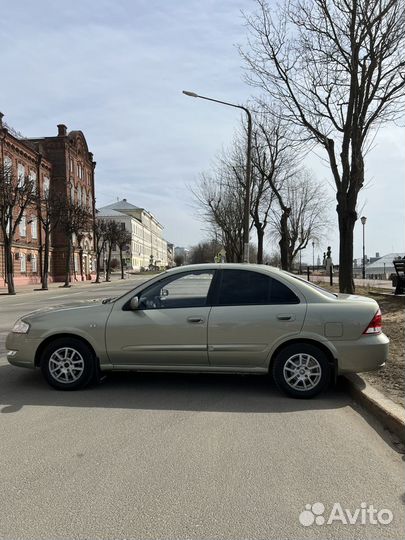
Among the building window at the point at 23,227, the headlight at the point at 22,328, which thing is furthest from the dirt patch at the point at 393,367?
the building window at the point at 23,227

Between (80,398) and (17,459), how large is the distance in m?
1.90

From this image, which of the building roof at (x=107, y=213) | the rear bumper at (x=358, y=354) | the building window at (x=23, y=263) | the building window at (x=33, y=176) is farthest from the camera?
the building roof at (x=107, y=213)

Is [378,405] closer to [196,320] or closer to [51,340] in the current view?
[196,320]

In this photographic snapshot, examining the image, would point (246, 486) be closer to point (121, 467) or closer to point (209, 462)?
point (209, 462)

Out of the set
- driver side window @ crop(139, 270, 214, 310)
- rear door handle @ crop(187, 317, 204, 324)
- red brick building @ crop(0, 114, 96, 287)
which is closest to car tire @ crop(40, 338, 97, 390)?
driver side window @ crop(139, 270, 214, 310)

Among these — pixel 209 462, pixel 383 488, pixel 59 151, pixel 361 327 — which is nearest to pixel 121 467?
pixel 209 462

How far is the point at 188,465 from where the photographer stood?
4.20 m

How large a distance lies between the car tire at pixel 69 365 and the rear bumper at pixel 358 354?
3.07 metres

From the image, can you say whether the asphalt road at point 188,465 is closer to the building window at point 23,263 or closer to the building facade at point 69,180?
the building window at point 23,263

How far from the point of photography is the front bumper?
262 inches

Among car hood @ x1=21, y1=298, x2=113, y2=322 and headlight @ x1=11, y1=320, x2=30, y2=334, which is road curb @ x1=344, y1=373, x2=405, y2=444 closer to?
car hood @ x1=21, y1=298, x2=113, y2=322

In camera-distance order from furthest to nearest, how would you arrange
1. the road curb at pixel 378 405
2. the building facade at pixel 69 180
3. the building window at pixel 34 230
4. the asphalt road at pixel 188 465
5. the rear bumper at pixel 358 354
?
1. the building facade at pixel 69 180
2. the building window at pixel 34 230
3. the rear bumper at pixel 358 354
4. the road curb at pixel 378 405
5. the asphalt road at pixel 188 465

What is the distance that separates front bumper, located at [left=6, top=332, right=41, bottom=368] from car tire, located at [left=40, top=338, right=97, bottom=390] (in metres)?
0.23

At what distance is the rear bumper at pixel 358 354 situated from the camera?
6.03 m
